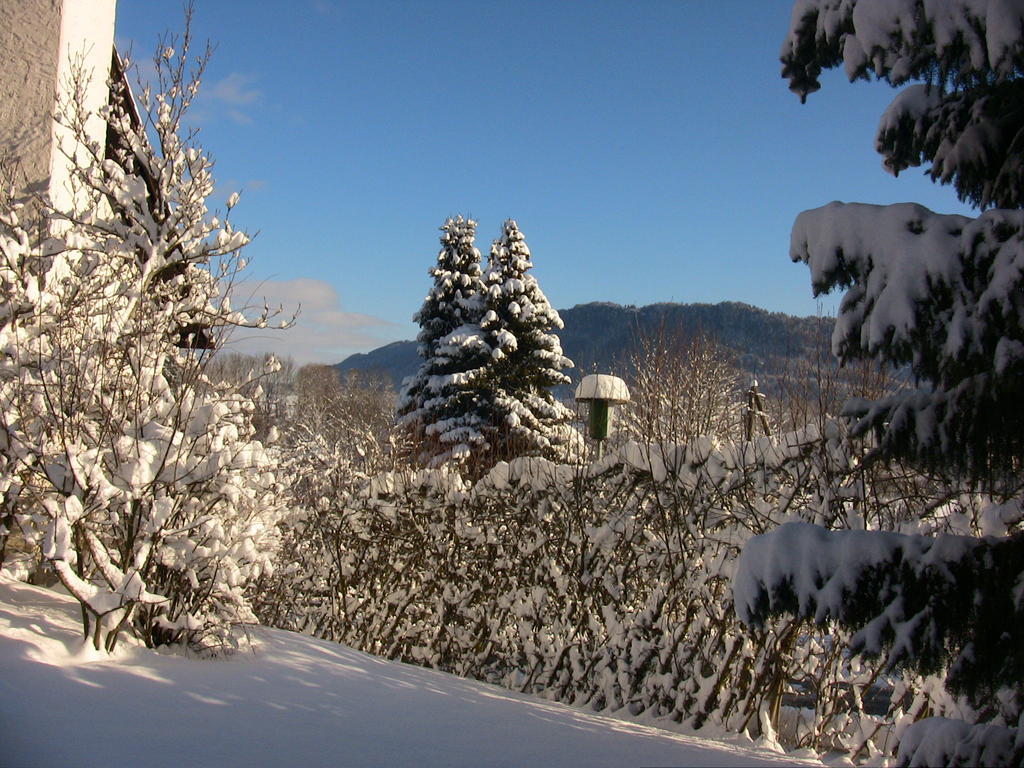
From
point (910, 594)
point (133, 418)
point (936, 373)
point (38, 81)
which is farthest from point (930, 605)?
point (38, 81)

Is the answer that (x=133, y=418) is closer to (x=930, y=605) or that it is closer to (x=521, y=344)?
(x=930, y=605)

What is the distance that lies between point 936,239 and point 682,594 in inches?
135

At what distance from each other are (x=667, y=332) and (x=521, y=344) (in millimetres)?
5018

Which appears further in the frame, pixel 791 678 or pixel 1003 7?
pixel 791 678

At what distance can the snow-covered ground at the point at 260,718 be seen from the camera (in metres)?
3.17

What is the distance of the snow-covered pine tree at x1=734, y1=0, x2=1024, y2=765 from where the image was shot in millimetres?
2051

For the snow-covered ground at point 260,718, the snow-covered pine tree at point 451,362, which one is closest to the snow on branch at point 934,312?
the snow-covered ground at point 260,718

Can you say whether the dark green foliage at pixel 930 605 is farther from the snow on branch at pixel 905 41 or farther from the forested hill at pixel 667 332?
the forested hill at pixel 667 332

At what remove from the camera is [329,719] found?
374cm

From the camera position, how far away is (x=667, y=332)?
1443 cm

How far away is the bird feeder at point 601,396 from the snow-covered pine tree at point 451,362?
28.2 feet

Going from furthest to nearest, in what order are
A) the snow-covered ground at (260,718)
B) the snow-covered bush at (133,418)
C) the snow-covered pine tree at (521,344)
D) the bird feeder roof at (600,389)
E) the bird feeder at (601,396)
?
the snow-covered pine tree at (521,344)
the bird feeder roof at (600,389)
the bird feeder at (601,396)
the snow-covered bush at (133,418)
the snow-covered ground at (260,718)

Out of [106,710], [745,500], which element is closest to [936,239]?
[745,500]

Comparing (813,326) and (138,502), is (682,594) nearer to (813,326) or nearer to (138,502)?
(813,326)
